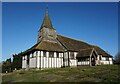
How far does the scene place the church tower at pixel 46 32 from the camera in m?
41.4

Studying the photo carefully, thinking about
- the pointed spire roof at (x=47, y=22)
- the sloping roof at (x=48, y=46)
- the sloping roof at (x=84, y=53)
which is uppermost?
the pointed spire roof at (x=47, y=22)

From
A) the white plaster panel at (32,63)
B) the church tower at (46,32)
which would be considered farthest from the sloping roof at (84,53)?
the white plaster panel at (32,63)

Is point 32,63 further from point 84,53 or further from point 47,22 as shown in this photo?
point 47,22

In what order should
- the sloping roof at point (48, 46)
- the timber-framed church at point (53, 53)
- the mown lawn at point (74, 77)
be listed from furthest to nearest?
the sloping roof at point (48, 46), the timber-framed church at point (53, 53), the mown lawn at point (74, 77)

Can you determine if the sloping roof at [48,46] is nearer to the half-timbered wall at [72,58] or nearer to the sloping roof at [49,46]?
the sloping roof at [49,46]

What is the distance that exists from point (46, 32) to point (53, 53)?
6.74 m

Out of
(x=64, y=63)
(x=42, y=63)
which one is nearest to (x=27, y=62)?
(x=42, y=63)

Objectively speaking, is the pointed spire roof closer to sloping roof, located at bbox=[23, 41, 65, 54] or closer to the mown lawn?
sloping roof, located at bbox=[23, 41, 65, 54]

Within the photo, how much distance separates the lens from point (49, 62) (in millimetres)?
36312

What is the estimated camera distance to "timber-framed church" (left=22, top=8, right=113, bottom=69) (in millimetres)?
35781

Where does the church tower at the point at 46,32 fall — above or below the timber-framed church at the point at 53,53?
above

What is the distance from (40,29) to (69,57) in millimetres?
10416

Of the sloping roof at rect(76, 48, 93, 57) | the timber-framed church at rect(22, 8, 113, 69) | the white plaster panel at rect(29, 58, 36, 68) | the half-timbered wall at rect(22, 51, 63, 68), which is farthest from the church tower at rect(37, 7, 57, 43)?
the sloping roof at rect(76, 48, 93, 57)

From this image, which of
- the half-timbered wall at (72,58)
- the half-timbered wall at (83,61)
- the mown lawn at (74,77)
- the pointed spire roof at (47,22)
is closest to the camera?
the mown lawn at (74,77)
